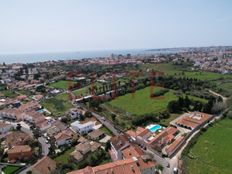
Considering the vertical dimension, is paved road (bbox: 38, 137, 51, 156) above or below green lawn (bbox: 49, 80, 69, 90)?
below

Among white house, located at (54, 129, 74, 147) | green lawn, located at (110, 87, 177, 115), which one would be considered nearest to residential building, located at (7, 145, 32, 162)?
white house, located at (54, 129, 74, 147)

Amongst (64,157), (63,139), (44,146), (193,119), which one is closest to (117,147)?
(64,157)

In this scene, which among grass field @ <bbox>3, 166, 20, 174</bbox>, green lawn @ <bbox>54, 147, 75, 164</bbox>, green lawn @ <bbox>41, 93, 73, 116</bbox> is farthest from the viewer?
green lawn @ <bbox>41, 93, 73, 116</bbox>

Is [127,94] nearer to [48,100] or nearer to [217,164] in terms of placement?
[48,100]

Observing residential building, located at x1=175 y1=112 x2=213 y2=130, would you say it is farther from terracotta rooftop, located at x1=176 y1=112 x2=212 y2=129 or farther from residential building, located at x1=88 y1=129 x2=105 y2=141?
residential building, located at x1=88 y1=129 x2=105 y2=141

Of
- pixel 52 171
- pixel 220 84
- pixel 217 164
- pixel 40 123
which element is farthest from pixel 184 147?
pixel 220 84

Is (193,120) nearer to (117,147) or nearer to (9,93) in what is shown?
(117,147)
